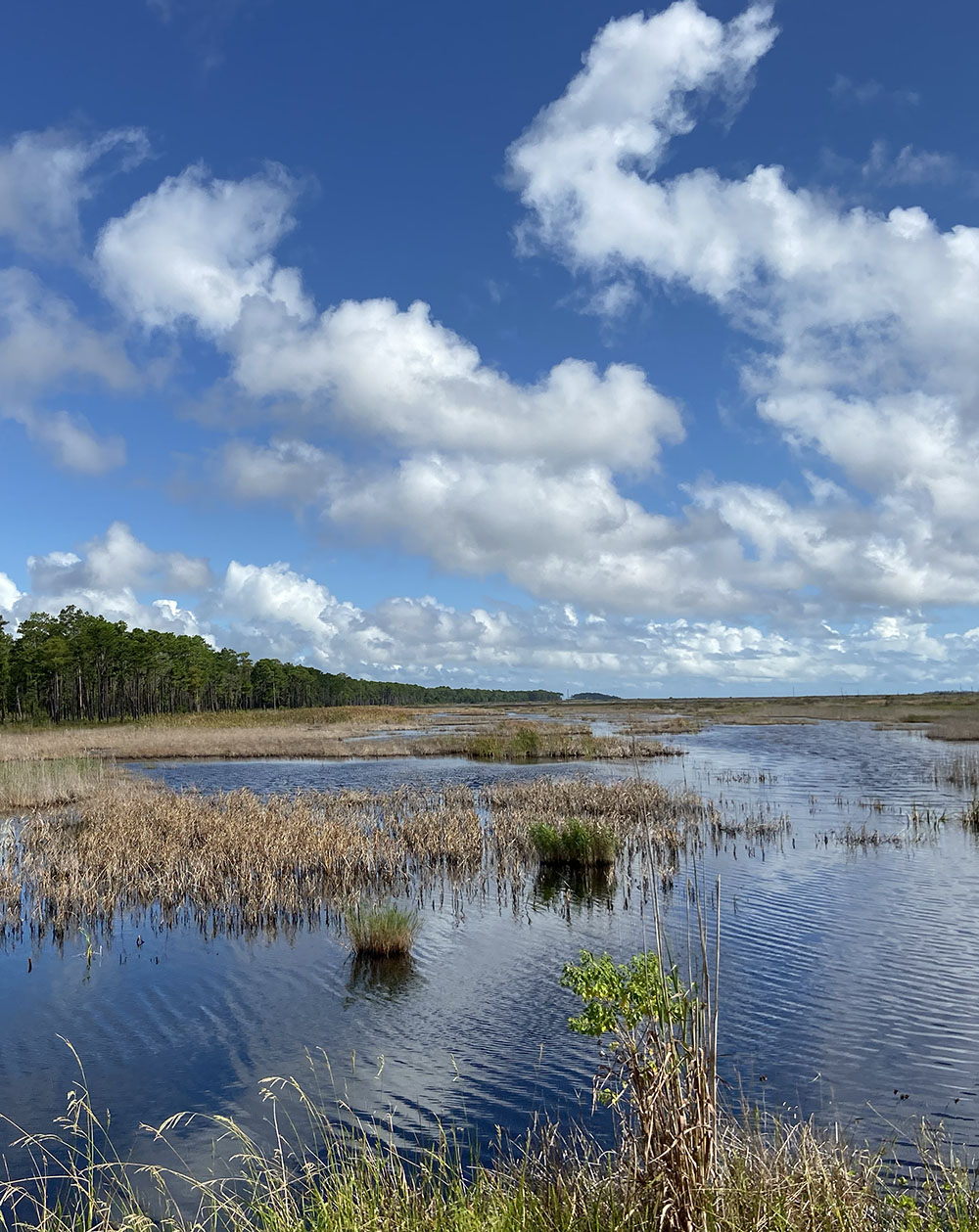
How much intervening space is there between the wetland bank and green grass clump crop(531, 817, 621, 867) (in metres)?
0.36

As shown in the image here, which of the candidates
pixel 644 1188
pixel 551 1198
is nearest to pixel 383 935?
pixel 551 1198

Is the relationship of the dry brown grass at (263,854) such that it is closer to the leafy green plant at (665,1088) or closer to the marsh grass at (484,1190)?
the marsh grass at (484,1190)

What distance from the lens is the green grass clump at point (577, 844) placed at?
2083 centimetres

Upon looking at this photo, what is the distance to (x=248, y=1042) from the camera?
11.3m

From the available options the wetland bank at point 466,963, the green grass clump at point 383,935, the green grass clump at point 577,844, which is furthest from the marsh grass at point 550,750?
the green grass clump at point 383,935

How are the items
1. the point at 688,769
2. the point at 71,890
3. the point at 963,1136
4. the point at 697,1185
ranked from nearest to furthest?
the point at 697,1185, the point at 963,1136, the point at 71,890, the point at 688,769

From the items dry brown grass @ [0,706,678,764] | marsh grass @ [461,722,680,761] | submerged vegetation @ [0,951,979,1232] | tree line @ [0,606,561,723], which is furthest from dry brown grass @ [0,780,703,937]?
tree line @ [0,606,561,723]

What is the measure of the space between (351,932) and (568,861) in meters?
7.77

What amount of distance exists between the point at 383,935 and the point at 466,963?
152 centimetres

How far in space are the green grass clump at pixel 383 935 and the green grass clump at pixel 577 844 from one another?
703cm

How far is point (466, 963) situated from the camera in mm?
14133

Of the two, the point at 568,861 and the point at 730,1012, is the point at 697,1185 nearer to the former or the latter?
the point at 730,1012

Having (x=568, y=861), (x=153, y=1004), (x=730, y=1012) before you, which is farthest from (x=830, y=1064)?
(x=568, y=861)

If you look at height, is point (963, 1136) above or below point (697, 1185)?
below
